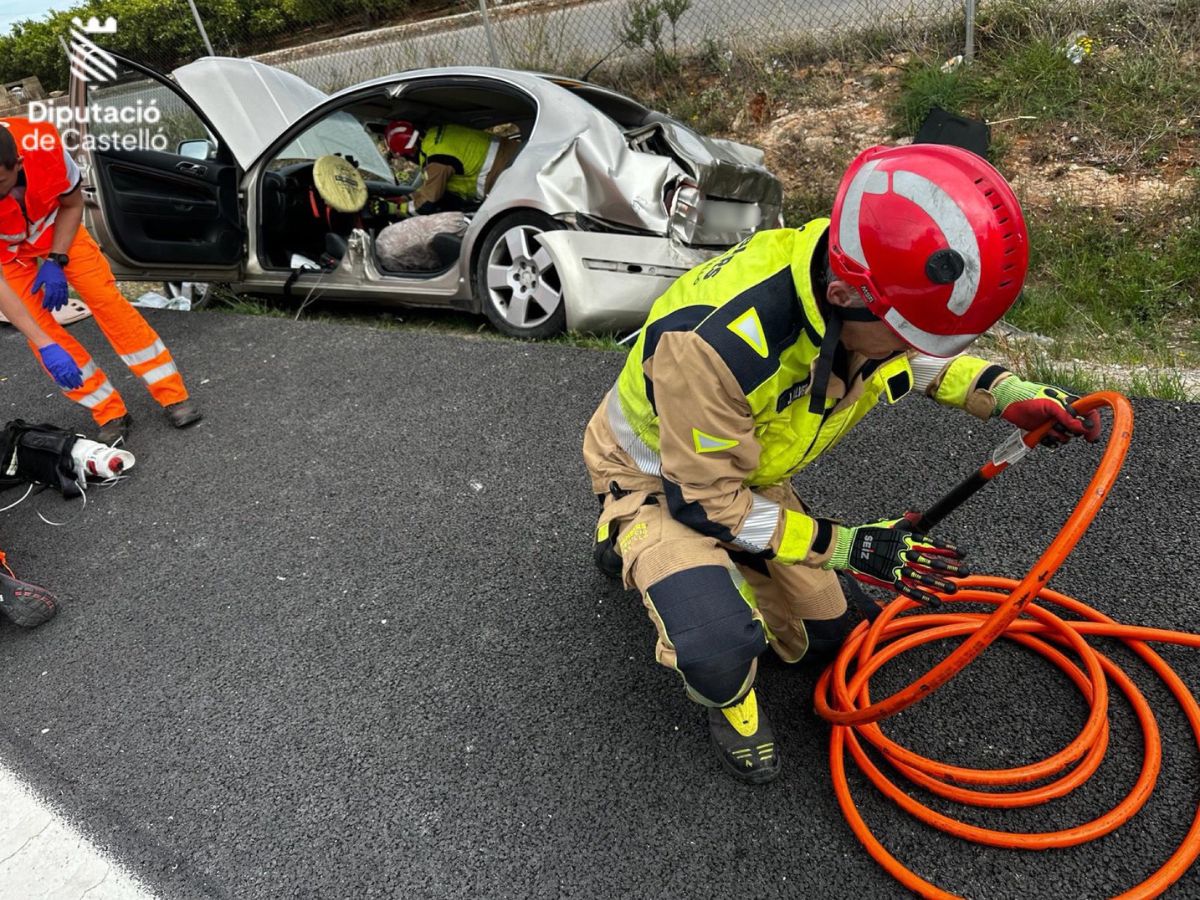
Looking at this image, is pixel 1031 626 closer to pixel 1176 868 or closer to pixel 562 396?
pixel 1176 868

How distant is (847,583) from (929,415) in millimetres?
1147

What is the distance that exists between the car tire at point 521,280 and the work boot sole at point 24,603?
259cm

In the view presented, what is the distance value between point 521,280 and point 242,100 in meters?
2.89

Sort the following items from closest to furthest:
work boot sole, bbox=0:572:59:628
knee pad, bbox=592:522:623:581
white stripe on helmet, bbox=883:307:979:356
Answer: white stripe on helmet, bbox=883:307:979:356 → knee pad, bbox=592:522:623:581 → work boot sole, bbox=0:572:59:628

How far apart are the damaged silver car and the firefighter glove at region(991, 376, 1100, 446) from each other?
2321mm

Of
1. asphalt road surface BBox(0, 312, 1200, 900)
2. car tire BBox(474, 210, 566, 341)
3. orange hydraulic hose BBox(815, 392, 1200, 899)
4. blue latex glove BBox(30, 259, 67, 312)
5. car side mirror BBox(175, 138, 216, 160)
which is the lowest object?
asphalt road surface BBox(0, 312, 1200, 900)

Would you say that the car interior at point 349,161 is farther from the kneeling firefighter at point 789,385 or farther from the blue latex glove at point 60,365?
the kneeling firefighter at point 789,385

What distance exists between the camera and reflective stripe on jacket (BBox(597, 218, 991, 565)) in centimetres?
166

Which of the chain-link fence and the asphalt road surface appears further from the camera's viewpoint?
the chain-link fence

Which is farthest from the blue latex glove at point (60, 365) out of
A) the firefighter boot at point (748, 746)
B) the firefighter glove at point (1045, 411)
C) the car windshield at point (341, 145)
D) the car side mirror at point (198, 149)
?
the firefighter glove at point (1045, 411)

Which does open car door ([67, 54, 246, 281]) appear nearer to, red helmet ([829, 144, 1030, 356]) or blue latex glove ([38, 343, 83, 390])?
blue latex glove ([38, 343, 83, 390])

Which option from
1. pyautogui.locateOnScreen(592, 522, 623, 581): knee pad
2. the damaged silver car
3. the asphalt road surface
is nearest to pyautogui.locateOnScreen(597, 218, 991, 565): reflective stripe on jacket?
pyautogui.locateOnScreen(592, 522, 623, 581): knee pad

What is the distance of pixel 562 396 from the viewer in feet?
12.4

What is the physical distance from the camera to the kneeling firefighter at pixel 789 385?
1440 mm
